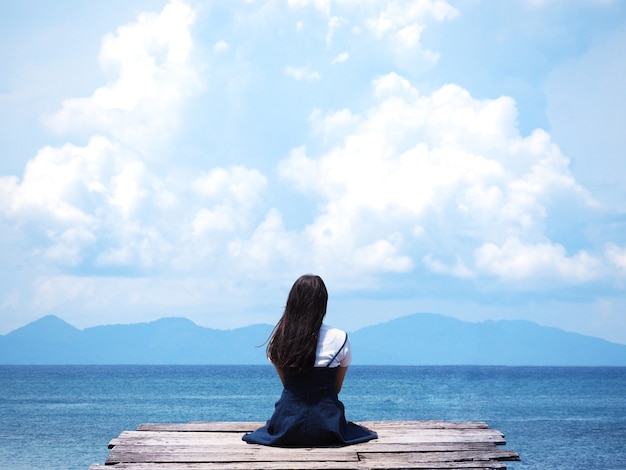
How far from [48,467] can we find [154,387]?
169 feet

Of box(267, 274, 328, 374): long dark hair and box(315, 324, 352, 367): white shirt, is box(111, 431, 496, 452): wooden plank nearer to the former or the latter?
box(315, 324, 352, 367): white shirt

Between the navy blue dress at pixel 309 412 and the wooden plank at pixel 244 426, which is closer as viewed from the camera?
the navy blue dress at pixel 309 412

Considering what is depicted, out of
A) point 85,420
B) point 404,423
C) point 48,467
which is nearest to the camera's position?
point 404,423

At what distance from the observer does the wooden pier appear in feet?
22.1

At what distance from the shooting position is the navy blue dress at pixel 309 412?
7.33 metres

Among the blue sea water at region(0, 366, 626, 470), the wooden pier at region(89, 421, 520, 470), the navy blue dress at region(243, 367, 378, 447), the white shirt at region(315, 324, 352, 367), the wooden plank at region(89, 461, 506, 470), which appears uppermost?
the white shirt at region(315, 324, 352, 367)

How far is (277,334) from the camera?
7285 millimetres

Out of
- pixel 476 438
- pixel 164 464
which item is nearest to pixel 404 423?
pixel 476 438

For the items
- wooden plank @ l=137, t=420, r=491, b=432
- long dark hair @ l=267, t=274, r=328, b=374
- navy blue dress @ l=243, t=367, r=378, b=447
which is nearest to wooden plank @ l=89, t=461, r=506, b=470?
navy blue dress @ l=243, t=367, r=378, b=447

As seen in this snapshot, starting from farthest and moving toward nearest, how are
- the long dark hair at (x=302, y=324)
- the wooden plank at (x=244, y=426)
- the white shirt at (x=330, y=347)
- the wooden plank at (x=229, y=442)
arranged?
the wooden plank at (x=244, y=426)
the wooden plank at (x=229, y=442)
the white shirt at (x=330, y=347)
the long dark hair at (x=302, y=324)

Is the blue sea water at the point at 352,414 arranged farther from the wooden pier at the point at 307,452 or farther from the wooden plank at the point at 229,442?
the wooden plank at the point at 229,442

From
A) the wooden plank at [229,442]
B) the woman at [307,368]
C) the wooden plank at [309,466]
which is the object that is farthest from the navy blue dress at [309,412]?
the wooden plank at [309,466]

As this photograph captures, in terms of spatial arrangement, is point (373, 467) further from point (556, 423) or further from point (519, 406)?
point (519, 406)

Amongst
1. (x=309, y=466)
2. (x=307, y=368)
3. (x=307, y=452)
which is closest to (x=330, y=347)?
(x=307, y=368)
